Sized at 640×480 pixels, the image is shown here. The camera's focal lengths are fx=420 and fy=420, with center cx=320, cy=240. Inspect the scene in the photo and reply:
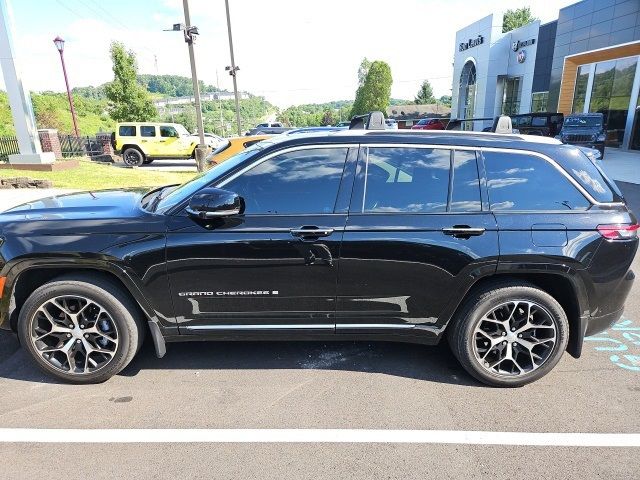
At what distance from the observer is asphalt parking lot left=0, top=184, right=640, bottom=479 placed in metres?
2.33

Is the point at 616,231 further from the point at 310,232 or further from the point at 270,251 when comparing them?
the point at 270,251

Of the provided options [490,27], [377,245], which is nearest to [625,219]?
[377,245]

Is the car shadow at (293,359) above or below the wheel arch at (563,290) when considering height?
below

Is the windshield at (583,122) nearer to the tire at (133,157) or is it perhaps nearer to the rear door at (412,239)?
the tire at (133,157)

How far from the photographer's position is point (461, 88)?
43.1m

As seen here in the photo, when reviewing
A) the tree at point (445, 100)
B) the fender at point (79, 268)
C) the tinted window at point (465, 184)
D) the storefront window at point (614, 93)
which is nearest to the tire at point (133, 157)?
the fender at point (79, 268)

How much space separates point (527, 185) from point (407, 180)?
2.74ft

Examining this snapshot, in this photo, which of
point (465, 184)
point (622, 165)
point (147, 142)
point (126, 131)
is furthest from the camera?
point (147, 142)

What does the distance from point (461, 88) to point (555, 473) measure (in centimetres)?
4611

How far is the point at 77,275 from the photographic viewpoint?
117 inches

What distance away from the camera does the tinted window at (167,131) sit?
18.7m

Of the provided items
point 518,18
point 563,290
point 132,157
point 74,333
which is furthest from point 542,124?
point 518,18

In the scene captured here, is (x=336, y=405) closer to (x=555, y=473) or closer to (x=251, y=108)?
(x=555, y=473)

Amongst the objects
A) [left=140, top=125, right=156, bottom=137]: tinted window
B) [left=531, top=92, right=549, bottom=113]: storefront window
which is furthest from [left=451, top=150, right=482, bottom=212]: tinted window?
[left=531, top=92, right=549, bottom=113]: storefront window
